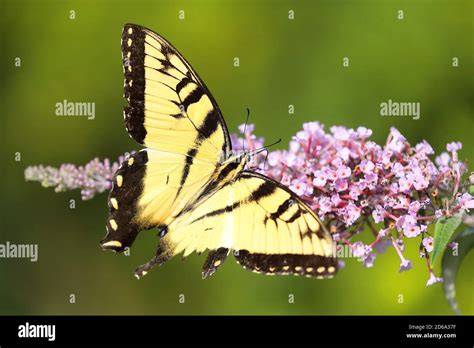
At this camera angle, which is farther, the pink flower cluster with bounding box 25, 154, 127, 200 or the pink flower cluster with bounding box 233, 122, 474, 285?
the pink flower cluster with bounding box 25, 154, 127, 200

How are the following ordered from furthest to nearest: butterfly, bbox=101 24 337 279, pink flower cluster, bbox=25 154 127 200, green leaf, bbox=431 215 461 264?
pink flower cluster, bbox=25 154 127 200 → butterfly, bbox=101 24 337 279 → green leaf, bbox=431 215 461 264

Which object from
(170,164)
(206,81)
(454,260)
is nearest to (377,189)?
(454,260)

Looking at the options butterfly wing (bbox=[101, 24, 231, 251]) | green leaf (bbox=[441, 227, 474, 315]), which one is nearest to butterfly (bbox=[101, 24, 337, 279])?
butterfly wing (bbox=[101, 24, 231, 251])

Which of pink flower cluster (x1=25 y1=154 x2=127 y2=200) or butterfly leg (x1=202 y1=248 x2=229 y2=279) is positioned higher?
pink flower cluster (x1=25 y1=154 x2=127 y2=200)

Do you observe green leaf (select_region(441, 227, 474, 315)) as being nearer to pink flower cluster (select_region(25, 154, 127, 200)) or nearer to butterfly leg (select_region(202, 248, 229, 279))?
butterfly leg (select_region(202, 248, 229, 279))

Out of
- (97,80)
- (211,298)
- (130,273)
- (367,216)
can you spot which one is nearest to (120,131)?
(97,80)

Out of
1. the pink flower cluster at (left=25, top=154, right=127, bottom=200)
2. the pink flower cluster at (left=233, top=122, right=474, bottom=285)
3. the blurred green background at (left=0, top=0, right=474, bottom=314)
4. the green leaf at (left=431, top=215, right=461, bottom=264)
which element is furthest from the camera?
the blurred green background at (left=0, top=0, right=474, bottom=314)

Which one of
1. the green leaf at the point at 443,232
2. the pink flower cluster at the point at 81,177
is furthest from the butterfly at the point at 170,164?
the green leaf at the point at 443,232
